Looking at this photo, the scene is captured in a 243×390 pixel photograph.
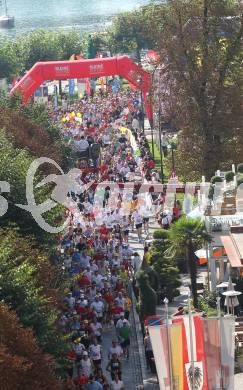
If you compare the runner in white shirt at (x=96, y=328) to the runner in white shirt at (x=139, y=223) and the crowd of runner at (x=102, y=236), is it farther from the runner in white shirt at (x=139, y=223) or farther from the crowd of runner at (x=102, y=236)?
the runner in white shirt at (x=139, y=223)

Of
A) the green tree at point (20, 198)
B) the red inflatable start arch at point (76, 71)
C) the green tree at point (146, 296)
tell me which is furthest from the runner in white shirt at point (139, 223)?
the red inflatable start arch at point (76, 71)

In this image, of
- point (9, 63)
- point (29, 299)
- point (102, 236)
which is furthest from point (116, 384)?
point (9, 63)

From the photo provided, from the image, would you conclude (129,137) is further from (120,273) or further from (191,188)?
(120,273)

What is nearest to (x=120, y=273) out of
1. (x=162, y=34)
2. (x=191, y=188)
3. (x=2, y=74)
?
(x=191, y=188)

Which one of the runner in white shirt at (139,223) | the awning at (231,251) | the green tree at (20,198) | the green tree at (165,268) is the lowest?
the runner in white shirt at (139,223)

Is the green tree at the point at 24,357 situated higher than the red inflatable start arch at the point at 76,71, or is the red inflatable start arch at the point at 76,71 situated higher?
the green tree at the point at 24,357

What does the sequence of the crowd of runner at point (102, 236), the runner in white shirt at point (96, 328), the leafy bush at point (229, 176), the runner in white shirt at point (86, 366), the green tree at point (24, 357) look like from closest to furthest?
the green tree at point (24, 357) → the runner in white shirt at point (86, 366) → the crowd of runner at point (102, 236) → the runner in white shirt at point (96, 328) → the leafy bush at point (229, 176)

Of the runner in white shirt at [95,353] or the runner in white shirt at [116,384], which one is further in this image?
the runner in white shirt at [95,353]

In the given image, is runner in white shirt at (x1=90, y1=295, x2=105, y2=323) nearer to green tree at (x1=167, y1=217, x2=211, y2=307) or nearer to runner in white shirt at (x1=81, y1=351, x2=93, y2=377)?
green tree at (x1=167, y1=217, x2=211, y2=307)
